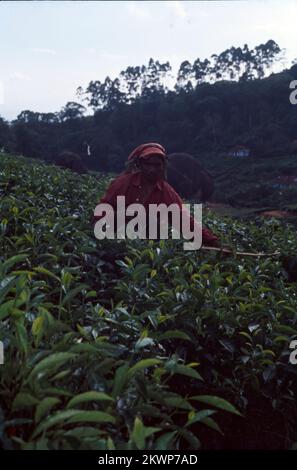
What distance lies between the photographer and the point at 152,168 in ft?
15.8

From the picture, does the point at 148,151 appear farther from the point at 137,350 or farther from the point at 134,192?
the point at 137,350

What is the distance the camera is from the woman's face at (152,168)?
4809mm

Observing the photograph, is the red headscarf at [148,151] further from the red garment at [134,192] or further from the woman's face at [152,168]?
the red garment at [134,192]

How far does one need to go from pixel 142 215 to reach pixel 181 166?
2082 centimetres

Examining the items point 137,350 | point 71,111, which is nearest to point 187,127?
point 71,111

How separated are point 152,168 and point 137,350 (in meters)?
3.28

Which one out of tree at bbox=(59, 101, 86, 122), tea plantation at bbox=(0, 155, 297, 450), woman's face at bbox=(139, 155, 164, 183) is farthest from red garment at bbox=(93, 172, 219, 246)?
tree at bbox=(59, 101, 86, 122)

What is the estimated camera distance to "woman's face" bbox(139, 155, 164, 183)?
481 centimetres

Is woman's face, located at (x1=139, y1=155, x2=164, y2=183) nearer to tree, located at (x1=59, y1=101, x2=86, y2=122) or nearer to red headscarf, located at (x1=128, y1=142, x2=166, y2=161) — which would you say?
red headscarf, located at (x1=128, y1=142, x2=166, y2=161)

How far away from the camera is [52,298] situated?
2527 millimetres

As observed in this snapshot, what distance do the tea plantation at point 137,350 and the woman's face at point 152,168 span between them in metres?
0.93

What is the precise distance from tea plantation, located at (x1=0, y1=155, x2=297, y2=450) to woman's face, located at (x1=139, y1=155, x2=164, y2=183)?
932mm
